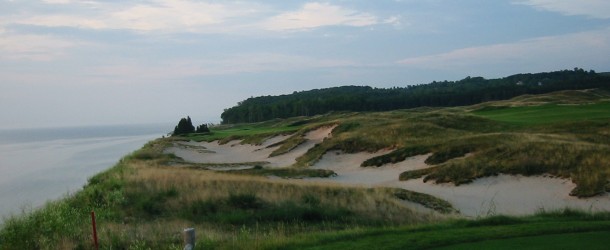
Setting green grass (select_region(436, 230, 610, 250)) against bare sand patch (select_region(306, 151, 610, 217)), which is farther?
bare sand patch (select_region(306, 151, 610, 217))

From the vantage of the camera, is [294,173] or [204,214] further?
[294,173]

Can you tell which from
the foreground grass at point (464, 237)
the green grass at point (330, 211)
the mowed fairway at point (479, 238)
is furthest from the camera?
the green grass at point (330, 211)

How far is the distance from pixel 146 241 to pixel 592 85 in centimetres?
12902

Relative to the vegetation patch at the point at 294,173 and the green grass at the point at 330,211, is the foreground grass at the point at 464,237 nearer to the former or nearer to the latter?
the green grass at the point at 330,211

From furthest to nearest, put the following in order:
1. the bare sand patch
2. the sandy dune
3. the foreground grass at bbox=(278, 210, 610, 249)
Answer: the sandy dune
the bare sand patch
the foreground grass at bbox=(278, 210, 610, 249)

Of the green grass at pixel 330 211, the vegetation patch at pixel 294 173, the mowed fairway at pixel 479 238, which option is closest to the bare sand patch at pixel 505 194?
the green grass at pixel 330 211

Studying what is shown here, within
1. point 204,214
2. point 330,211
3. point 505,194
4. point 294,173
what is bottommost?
point 505,194

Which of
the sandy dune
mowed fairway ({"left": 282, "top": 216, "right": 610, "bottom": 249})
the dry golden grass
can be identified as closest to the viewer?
mowed fairway ({"left": 282, "top": 216, "right": 610, "bottom": 249})

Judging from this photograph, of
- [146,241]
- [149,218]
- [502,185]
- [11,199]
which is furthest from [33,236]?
[11,199]

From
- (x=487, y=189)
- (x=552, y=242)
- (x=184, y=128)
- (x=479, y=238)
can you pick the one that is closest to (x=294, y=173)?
(x=487, y=189)

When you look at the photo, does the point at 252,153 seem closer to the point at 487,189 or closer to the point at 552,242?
the point at 487,189

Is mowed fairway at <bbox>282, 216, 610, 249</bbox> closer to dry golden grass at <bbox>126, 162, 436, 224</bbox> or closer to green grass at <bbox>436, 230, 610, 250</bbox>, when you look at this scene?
green grass at <bbox>436, 230, 610, 250</bbox>

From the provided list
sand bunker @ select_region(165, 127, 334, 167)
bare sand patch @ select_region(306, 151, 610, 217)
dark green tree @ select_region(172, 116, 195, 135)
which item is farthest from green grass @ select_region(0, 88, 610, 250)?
dark green tree @ select_region(172, 116, 195, 135)

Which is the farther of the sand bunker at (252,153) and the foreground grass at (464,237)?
the sand bunker at (252,153)
